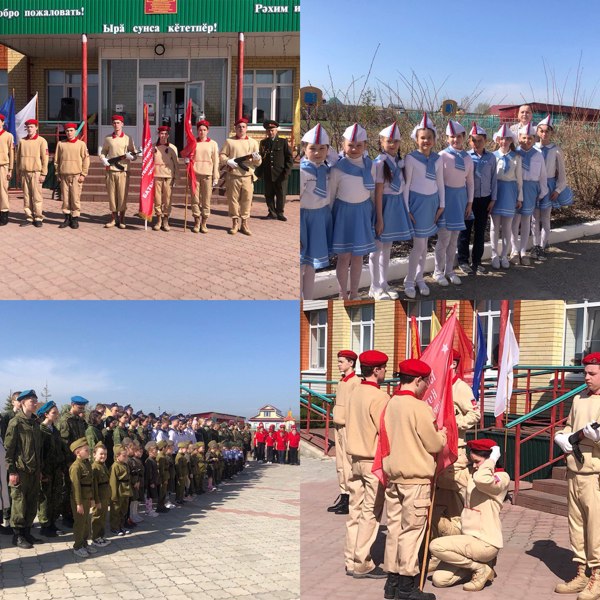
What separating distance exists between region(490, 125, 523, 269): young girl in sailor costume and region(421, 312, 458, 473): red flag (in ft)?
9.78

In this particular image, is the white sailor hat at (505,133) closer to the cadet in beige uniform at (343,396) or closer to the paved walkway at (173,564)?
the cadet in beige uniform at (343,396)

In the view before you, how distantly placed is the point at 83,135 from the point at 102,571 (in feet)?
34.9

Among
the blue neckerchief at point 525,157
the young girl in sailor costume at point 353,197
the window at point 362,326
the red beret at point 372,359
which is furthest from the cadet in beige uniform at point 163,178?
the red beret at point 372,359

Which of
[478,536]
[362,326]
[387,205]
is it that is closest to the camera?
[478,536]

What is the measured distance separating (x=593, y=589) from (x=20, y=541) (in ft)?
14.6

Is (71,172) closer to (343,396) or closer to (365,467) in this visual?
(343,396)

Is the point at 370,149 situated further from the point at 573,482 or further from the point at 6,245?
the point at 573,482

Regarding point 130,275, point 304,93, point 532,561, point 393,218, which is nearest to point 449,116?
point 304,93

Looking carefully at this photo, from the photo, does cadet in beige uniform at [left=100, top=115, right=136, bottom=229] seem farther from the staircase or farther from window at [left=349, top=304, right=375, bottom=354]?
the staircase

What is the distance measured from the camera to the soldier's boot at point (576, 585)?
4.93 metres

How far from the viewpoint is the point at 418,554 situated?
5.10 m

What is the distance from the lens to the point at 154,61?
17812 millimetres

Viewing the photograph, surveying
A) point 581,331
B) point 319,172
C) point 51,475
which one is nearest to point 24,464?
point 51,475

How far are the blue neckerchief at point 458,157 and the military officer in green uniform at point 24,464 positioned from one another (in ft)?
13.8
